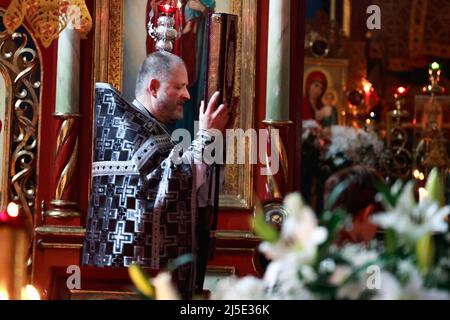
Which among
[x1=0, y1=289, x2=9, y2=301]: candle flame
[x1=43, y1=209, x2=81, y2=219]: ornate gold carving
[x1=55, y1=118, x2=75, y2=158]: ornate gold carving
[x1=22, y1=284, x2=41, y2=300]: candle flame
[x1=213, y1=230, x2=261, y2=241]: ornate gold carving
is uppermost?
[x1=55, y1=118, x2=75, y2=158]: ornate gold carving

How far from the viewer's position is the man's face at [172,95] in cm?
454

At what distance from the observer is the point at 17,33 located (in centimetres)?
646

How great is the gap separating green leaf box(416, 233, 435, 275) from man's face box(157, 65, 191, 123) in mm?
2732

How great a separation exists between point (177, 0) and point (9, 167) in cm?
130

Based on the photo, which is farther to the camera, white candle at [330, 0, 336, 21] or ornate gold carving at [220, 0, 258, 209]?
white candle at [330, 0, 336, 21]

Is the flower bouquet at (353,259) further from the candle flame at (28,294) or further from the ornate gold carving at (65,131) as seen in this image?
the ornate gold carving at (65,131)

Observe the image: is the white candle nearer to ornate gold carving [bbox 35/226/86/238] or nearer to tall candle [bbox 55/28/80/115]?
tall candle [bbox 55/28/80/115]

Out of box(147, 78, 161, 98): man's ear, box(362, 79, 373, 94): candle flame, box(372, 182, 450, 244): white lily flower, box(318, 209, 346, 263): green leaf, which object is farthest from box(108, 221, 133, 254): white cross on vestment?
box(362, 79, 373, 94): candle flame

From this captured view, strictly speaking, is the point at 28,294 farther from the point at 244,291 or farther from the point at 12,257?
the point at 244,291

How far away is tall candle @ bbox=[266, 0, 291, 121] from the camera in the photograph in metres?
6.21

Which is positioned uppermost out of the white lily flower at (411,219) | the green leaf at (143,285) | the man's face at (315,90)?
the man's face at (315,90)

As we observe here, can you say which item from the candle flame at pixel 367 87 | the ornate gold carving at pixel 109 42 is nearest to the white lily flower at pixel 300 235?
the ornate gold carving at pixel 109 42

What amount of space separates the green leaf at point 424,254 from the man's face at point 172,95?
2732 mm
